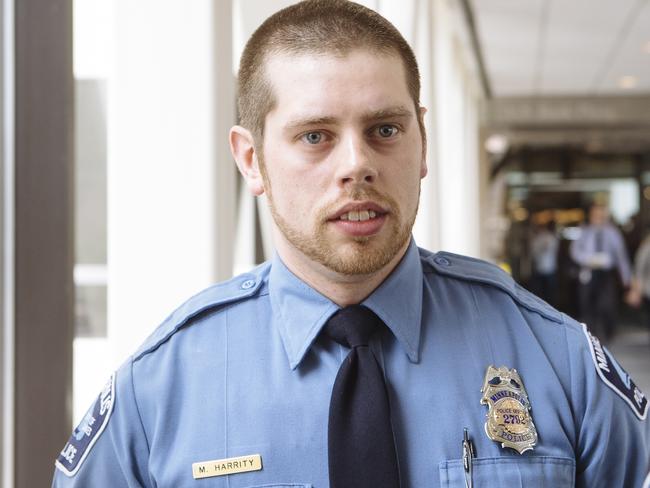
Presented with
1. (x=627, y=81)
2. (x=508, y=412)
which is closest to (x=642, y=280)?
(x=627, y=81)

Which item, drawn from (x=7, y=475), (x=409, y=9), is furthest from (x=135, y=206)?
(x=409, y=9)

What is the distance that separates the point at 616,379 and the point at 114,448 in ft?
2.34

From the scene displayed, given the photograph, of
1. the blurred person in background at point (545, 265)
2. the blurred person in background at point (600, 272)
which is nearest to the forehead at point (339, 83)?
the blurred person in background at point (600, 272)

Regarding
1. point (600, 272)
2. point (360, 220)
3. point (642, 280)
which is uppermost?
point (600, 272)

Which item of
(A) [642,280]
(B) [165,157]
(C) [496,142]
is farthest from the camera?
(C) [496,142]

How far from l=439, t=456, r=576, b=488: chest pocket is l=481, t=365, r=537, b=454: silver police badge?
0.8 inches

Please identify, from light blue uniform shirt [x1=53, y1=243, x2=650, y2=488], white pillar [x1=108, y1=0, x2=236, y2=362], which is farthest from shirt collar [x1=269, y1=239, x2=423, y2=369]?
white pillar [x1=108, y1=0, x2=236, y2=362]

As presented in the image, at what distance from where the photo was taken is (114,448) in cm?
112

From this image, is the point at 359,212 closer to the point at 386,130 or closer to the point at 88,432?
the point at 386,130

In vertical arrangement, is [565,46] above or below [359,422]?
above

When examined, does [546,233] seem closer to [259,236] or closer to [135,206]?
[259,236]

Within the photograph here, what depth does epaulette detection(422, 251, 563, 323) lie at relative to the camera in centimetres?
122

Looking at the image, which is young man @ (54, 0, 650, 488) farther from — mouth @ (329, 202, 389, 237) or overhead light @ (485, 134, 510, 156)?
overhead light @ (485, 134, 510, 156)

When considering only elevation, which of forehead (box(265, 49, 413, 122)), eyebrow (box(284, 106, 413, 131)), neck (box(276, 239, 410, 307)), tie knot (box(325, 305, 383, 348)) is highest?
forehead (box(265, 49, 413, 122))
